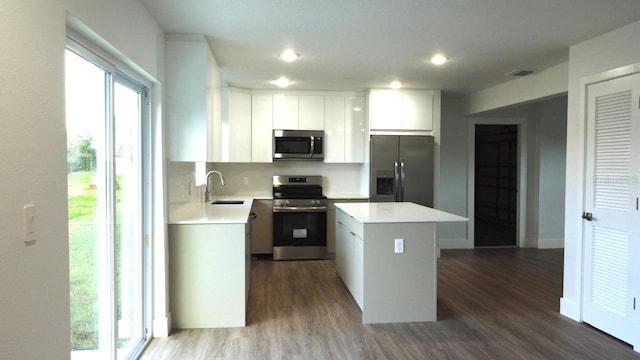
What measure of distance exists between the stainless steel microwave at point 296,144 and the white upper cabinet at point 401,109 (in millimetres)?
836

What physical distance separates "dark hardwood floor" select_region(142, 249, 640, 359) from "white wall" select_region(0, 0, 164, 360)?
145 cm

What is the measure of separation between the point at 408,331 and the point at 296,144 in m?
3.22

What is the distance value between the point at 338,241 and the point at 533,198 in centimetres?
369

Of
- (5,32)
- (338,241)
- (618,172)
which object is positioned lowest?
(338,241)

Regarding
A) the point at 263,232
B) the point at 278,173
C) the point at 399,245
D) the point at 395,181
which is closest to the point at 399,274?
the point at 399,245

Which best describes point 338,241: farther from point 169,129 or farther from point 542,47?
point 542,47

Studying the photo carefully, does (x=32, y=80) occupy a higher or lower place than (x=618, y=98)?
lower

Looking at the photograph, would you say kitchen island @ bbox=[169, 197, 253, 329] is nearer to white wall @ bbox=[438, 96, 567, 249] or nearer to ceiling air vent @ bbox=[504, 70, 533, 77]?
ceiling air vent @ bbox=[504, 70, 533, 77]

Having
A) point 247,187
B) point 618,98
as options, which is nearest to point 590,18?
point 618,98

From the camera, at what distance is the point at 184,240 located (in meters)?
3.18

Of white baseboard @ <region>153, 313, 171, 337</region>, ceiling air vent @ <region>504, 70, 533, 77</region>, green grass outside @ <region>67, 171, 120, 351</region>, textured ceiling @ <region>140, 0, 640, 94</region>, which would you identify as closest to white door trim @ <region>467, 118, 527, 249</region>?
ceiling air vent @ <region>504, 70, 533, 77</region>

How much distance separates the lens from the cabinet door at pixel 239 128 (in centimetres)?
565

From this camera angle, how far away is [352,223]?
3.82m

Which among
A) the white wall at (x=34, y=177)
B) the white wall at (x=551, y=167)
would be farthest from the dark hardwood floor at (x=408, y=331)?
the white wall at (x=551, y=167)
